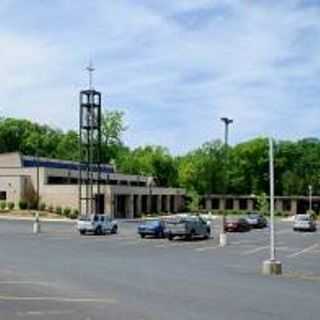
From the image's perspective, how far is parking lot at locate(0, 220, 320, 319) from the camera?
49.6 ft

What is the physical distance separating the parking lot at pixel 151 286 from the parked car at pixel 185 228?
15.4 m

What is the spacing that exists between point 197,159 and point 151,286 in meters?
124

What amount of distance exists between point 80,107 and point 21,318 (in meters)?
81.5

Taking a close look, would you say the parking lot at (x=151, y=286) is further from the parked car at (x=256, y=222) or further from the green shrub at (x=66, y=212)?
the green shrub at (x=66, y=212)

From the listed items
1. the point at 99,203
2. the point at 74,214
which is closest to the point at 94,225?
the point at 74,214

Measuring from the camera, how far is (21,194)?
97.1 meters

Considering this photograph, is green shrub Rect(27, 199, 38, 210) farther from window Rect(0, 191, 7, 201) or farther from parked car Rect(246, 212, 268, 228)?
parked car Rect(246, 212, 268, 228)

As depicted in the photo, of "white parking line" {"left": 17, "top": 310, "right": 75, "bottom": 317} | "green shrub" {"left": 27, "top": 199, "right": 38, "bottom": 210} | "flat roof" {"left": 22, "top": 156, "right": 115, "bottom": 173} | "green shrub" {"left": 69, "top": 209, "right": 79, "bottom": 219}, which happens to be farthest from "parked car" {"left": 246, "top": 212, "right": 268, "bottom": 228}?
"white parking line" {"left": 17, "top": 310, "right": 75, "bottom": 317}

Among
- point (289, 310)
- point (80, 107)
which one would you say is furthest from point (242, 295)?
point (80, 107)

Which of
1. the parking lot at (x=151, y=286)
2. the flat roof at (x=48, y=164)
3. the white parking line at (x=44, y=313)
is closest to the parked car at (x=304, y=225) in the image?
the flat roof at (x=48, y=164)

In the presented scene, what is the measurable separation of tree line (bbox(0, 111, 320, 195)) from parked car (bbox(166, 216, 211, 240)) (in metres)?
83.0

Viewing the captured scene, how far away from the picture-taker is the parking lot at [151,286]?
15.1 metres

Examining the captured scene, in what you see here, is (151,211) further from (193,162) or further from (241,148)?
(241,148)

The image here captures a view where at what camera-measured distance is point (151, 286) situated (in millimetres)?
20062
